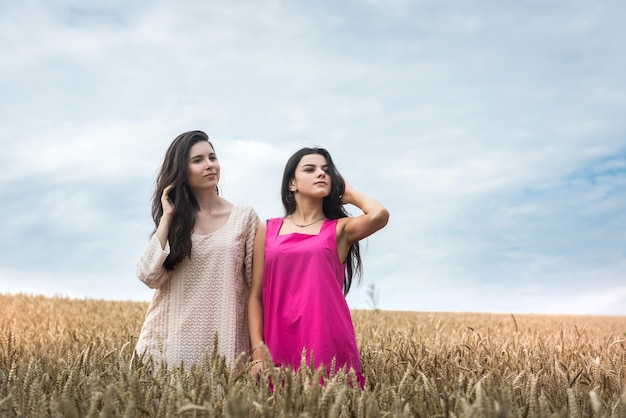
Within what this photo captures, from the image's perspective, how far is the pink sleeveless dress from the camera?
3.79m

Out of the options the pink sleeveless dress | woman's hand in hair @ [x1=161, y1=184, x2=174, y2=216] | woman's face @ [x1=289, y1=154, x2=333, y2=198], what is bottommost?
the pink sleeveless dress

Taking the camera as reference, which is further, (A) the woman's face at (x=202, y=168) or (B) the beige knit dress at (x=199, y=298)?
(A) the woman's face at (x=202, y=168)

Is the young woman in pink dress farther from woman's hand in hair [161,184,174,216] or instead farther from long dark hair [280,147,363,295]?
woman's hand in hair [161,184,174,216]

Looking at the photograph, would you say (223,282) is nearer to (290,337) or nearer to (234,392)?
(290,337)

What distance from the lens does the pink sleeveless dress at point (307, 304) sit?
3.79m

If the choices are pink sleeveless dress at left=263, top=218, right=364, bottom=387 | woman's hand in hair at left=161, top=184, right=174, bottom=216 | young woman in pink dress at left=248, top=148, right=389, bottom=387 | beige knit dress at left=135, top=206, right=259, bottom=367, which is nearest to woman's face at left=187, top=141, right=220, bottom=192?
woman's hand in hair at left=161, top=184, right=174, bottom=216

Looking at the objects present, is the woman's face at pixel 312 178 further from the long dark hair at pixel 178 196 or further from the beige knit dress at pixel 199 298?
the long dark hair at pixel 178 196

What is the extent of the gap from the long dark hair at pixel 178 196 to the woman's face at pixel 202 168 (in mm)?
37

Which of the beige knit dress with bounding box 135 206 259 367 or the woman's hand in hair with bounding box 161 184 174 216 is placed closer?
the beige knit dress with bounding box 135 206 259 367

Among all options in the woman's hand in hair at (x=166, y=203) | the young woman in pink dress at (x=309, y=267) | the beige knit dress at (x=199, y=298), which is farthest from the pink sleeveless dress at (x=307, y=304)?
the woman's hand in hair at (x=166, y=203)

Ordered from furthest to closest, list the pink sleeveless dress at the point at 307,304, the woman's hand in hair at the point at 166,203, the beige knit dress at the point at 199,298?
the woman's hand in hair at the point at 166,203 → the beige knit dress at the point at 199,298 → the pink sleeveless dress at the point at 307,304

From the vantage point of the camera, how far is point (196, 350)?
158 inches

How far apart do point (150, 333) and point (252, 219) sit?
1050 mm

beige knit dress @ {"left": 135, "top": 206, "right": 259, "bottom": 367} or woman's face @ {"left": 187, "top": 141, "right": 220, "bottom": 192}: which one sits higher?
woman's face @ {"left": 187, "top": 141, "right": 220, "bottom": 192}
